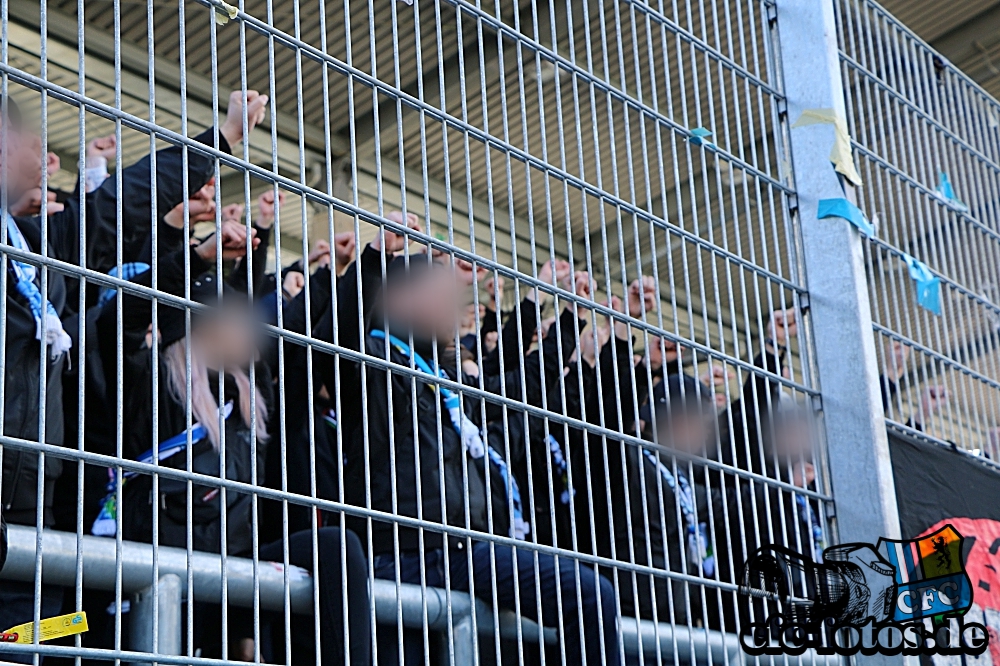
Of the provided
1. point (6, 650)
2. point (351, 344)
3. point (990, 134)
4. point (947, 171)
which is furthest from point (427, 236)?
point (990, 134)

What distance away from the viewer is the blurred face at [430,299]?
2670 millimetres

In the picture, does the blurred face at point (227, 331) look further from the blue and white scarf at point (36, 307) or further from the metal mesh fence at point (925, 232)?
the metal mesh fence at point (925, 232)

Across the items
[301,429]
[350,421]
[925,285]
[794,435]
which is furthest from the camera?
[350,421]

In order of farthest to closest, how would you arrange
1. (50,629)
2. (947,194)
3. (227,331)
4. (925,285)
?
(947,194) → (925,285) → (227,331) → (50,629)

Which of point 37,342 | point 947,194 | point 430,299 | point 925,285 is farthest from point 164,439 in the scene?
point 947,194

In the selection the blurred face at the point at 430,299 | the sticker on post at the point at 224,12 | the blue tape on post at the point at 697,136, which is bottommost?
the blurred face at the point at 430,299

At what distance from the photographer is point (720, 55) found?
3506mm

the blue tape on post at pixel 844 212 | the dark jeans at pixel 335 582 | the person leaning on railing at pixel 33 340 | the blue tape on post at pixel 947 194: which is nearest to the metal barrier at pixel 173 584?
the dark jeans at pixel 335 582

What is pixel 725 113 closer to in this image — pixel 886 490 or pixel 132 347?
pixel 886 490

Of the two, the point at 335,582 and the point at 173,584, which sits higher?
the point at 335,582

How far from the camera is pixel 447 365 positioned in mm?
4449

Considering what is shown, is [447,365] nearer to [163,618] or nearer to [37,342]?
[37,342]

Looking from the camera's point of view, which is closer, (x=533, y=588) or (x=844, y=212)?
(x=533, y=588)

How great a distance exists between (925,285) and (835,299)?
1.31 ft
